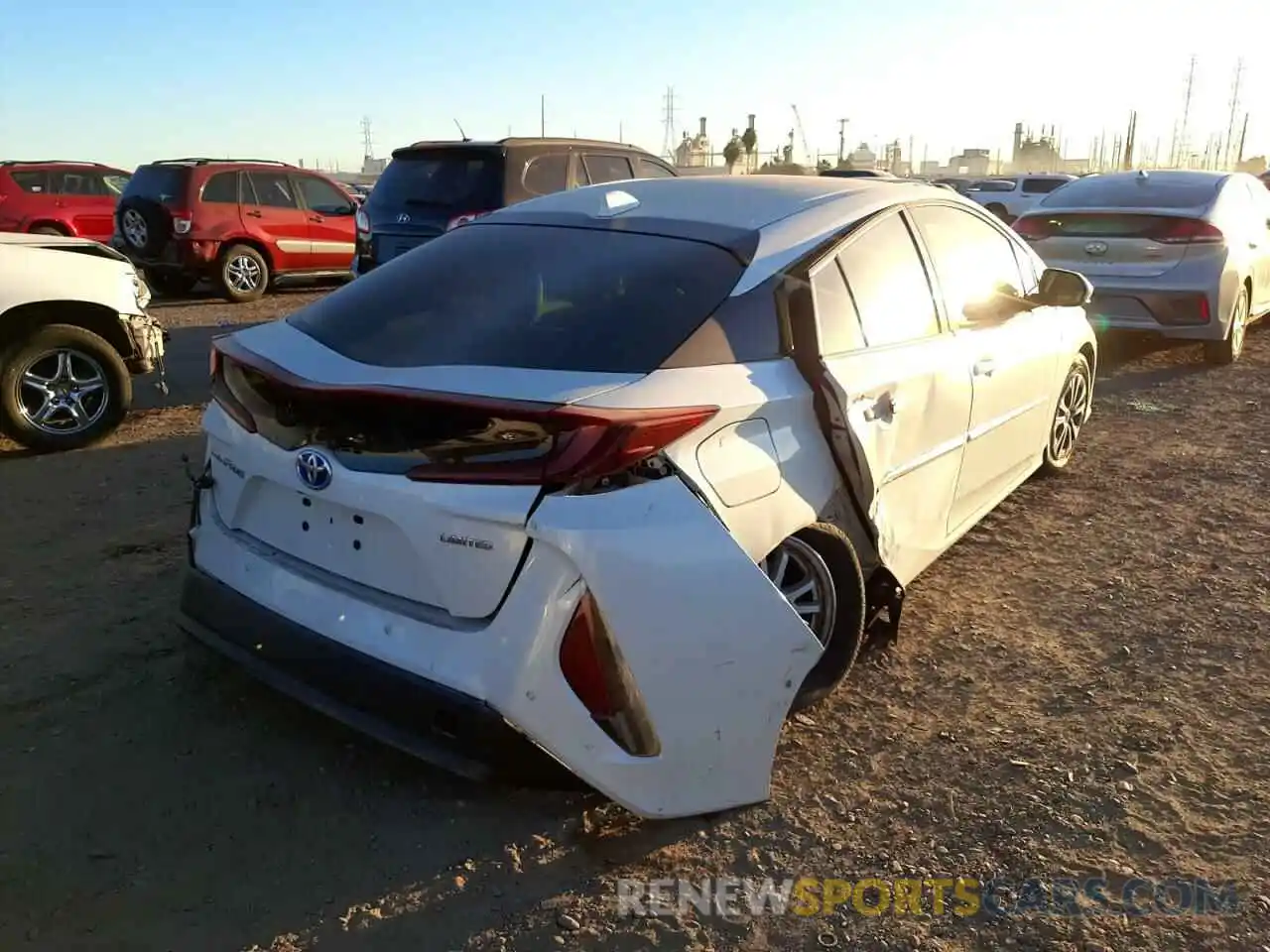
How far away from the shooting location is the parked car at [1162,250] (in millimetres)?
8062

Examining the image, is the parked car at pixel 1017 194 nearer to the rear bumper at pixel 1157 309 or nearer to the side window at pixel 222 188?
the rear bumper at pixel 1157 309

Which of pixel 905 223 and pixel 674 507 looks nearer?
pixel 674 507

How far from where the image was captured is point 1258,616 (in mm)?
4031

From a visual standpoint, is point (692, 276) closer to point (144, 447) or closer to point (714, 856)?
point (714, 856)

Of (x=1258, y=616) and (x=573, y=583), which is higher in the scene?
(x=573, y=583)

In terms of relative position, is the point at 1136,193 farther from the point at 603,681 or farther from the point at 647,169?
the point at 603,681

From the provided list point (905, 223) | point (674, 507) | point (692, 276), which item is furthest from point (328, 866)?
point (905, 223)

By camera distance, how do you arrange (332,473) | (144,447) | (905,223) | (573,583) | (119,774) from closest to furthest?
(573,583) < (332,473) < (119,774) < (905,223) < (144,447)

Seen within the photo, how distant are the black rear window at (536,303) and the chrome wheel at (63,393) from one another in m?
3.65

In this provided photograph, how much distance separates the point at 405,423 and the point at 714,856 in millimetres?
1313

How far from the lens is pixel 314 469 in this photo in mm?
2580

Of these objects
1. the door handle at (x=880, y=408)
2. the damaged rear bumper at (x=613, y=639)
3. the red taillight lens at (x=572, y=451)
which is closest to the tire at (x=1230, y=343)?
the door handle at (x=880, y=408)

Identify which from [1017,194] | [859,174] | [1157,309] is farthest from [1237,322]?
[1017,194]

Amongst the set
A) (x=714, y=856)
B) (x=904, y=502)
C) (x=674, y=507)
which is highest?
(x=674, y=507)
